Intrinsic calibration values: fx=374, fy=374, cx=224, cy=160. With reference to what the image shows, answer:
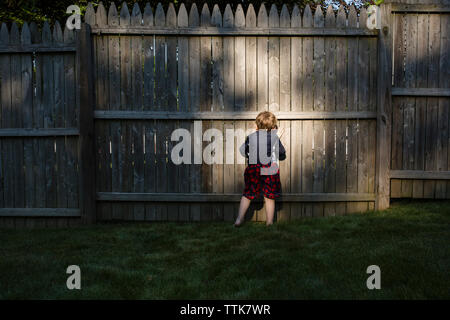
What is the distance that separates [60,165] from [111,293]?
277cm

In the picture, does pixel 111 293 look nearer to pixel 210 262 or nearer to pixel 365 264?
pixel 210 262

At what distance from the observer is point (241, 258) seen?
10.9 ft

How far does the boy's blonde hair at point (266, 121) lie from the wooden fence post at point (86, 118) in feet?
7.00

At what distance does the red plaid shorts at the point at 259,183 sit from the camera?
4.61 m

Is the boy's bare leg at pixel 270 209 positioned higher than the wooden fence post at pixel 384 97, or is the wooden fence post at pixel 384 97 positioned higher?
the wooden fence post at pixel 384 97

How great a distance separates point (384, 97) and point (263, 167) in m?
1.80

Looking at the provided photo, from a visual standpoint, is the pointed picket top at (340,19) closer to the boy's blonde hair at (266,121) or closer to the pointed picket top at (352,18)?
the pointed picket top at (352,18)

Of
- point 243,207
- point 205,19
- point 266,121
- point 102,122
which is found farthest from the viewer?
point 102,122

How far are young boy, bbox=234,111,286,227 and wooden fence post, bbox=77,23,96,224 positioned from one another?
1954mm

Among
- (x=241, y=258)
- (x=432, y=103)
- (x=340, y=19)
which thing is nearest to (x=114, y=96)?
(x=241, y=258)

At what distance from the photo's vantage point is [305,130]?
190 inches

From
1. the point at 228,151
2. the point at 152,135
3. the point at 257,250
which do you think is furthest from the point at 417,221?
the point at 152,135

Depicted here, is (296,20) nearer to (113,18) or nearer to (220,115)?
(220,115)

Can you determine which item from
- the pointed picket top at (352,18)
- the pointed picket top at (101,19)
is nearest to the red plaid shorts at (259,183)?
the pointed picket top at (352,18)
